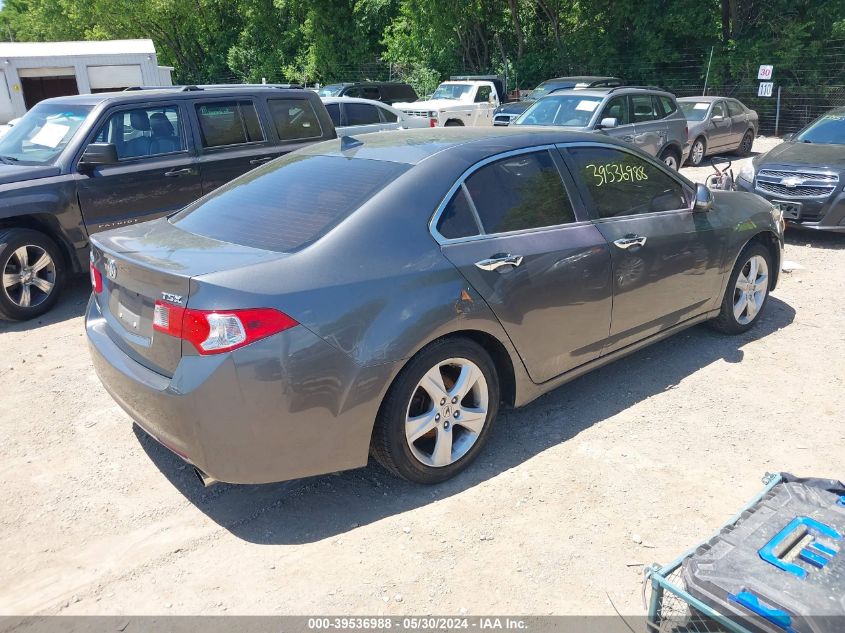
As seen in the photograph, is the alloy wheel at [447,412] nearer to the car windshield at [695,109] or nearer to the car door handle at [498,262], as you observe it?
the car door handle at [498,262]

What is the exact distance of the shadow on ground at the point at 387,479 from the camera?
325 centimetres

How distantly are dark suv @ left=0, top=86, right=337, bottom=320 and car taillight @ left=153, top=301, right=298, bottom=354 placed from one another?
156 inches

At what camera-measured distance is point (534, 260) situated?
143 inches

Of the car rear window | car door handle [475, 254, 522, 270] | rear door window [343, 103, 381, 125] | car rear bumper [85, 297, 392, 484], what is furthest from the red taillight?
rear door window [343, 103, 381, 125]

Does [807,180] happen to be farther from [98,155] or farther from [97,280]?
[97,280]

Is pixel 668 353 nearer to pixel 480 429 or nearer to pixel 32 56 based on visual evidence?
pixel 480 429

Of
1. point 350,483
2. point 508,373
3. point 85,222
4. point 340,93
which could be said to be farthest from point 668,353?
point 340,93

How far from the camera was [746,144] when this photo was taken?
53.4 ft

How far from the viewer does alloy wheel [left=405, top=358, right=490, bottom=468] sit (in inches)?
129

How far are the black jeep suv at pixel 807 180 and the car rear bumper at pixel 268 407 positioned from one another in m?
7.03

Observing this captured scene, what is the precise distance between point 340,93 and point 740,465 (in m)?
16.9

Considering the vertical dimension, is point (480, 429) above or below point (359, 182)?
below

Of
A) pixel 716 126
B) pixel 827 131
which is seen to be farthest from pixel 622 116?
pixel 716 126

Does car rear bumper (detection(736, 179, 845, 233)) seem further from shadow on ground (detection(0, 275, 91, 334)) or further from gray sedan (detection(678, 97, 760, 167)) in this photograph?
shadow on ground (detection(0, 275, 91, 334))
